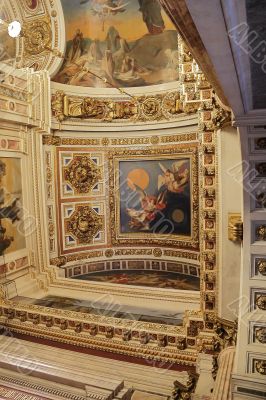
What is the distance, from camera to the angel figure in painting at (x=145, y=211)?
11.6 metres

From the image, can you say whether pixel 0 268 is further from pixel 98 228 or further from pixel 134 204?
pixel 134 204

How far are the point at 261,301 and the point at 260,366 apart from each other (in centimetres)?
76

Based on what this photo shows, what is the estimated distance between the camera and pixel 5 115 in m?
9.02

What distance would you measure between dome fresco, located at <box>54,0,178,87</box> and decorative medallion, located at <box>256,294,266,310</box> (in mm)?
8194

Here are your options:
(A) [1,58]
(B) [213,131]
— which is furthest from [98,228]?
(B) [213,131]

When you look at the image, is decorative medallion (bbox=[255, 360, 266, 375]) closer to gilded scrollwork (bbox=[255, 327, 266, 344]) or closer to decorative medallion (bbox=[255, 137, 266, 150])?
gilded scrollwork (bbox=[255, 327, 266, 344])

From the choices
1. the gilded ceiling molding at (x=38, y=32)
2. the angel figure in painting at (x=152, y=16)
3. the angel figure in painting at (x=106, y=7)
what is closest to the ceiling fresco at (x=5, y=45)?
Answer: the gilded ceiling molding at (x=38, y=32)

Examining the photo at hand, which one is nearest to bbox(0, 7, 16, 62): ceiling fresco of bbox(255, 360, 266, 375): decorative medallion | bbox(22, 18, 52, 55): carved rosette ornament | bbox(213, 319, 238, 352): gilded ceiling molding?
bbox(22, 18, 52, 55): carved rosette ornament

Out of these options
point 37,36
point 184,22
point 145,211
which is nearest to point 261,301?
point 184,22

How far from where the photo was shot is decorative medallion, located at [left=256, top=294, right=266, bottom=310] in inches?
166

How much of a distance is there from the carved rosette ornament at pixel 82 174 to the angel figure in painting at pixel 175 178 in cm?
213

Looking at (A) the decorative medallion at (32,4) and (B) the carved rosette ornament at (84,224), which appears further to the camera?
(B) the carved rosette ornament at (84,224)

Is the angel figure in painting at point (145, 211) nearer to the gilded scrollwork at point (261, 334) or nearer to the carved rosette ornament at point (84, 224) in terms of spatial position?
the carved rosette ornament at point (84, 224)

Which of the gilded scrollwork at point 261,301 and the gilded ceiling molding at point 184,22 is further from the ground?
the gilded ceiling molding at point 184,22
